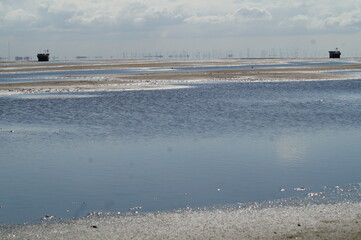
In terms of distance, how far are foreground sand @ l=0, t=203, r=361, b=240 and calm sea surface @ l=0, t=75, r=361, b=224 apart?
3.18 ft

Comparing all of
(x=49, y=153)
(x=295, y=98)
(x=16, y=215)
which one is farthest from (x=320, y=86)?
(x=16, y=215)

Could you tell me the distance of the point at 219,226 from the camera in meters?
11.6

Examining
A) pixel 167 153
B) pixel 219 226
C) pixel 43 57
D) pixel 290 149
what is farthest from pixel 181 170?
pixel 43 57

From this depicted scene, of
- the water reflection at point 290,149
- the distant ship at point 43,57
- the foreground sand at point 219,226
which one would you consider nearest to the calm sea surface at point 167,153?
the water reflection at point 290,149

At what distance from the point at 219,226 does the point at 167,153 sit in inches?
365

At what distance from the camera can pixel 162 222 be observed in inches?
476

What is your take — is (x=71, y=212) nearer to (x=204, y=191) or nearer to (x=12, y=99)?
(x=204, y=191)

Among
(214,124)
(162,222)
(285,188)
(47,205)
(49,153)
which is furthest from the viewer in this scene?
(214,124)

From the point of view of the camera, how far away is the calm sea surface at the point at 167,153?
48.2ft

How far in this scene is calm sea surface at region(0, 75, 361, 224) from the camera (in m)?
14.7

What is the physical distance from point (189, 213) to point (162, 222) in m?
0.91

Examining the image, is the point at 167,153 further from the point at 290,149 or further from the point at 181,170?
the point at 290,149

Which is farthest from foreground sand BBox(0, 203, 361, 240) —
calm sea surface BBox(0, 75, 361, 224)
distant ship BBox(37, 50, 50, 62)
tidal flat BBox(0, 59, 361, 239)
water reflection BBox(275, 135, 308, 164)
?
distant ship BBox(37, 50, 50, 62)

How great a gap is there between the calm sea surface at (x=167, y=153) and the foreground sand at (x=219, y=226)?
3.18ft
